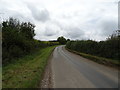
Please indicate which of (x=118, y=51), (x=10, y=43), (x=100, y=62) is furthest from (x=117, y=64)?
(x=10, y=43)

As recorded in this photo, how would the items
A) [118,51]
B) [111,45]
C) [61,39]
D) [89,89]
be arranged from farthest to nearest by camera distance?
[61,39]
[111,45]
[118,51]
[89,89]

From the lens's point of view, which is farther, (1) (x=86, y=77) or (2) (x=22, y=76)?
(2) (x=22, y=76)

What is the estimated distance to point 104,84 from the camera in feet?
12.5

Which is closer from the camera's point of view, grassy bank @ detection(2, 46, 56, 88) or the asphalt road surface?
the asphalt road surface

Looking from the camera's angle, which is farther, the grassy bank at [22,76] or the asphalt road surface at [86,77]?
the grassy bank at [22,76]

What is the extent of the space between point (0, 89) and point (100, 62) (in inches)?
292

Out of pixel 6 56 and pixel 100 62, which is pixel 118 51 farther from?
pixel 6 56

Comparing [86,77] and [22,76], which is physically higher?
[86,77]

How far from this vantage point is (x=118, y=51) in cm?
645

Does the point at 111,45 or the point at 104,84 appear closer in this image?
the point at 104,84

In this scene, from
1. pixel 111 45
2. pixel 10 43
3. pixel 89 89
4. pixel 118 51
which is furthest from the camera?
pixel 10 43

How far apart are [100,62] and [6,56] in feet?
32.0

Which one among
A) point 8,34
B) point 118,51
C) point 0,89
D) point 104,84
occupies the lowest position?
point 0,89

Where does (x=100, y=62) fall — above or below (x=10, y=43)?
below
